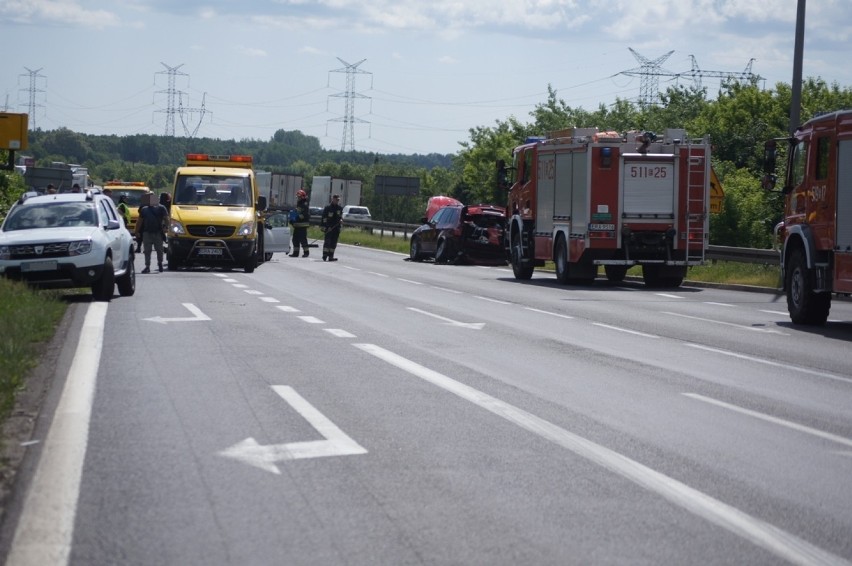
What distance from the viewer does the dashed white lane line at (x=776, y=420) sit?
916 cm

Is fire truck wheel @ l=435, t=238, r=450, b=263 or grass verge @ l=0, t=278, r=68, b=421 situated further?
fire truck wheel @ l=435, t=238, r=450, b=263

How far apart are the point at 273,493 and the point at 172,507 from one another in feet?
1.84

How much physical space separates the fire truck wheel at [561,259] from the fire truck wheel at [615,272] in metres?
2.09

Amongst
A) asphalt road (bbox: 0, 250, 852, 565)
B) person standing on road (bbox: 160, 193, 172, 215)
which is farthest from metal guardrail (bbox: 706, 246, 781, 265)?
asphalt road (bbox: 0, 250, 852, 565)

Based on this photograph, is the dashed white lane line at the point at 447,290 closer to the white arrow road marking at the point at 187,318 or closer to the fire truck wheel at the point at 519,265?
the fire truck wheel at the point at 519,265

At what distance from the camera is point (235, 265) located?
1292 inches

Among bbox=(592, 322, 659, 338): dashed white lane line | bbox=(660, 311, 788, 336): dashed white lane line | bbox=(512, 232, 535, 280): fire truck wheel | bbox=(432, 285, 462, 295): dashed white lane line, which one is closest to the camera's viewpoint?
bbox=(592, 322, 659, 338): dashed white lane line

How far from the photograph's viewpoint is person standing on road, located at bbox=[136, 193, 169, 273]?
32.2 metres

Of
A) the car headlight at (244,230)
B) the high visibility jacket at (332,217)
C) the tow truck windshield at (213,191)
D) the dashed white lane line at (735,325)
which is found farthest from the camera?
the high visibility jacket at (332,217)

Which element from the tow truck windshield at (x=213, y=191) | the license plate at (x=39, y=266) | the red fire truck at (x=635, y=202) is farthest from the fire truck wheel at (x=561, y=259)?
the license plate at (x=39, y=266)

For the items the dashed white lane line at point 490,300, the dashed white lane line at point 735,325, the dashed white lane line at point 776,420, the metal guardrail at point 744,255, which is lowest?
the dashed white lane line at point 776,420

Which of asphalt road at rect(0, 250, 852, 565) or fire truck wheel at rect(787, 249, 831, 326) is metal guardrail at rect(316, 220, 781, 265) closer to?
fire truck wheel at rect(787, 249, 831, 326)

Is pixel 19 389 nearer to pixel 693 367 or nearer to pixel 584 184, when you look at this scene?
pixel 693 367

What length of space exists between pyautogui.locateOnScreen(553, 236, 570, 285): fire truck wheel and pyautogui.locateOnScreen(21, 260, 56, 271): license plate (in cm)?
1295
